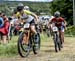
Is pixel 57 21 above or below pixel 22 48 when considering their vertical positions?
above

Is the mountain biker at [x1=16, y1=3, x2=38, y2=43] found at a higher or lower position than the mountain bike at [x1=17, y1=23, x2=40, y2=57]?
higher

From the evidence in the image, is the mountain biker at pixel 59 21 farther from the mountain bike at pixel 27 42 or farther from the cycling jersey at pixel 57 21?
the mountain bike at pixel 27 42

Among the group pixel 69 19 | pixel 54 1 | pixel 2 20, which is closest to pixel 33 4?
pixel 54 1

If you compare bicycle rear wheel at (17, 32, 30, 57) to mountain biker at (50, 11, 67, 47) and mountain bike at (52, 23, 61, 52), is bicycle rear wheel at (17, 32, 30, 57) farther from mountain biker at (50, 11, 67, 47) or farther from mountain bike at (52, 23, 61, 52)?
mountain biker at (50, 11, 67, 47)

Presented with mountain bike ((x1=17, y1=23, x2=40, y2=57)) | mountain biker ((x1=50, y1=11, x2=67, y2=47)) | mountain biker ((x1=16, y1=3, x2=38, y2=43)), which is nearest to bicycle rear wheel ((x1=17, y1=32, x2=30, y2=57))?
mountain bike ((x1=17, y1=23, x2=40, y2=57))

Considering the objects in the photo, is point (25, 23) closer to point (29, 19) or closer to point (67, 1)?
point (29, 19)

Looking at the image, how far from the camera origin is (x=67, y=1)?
149 ft

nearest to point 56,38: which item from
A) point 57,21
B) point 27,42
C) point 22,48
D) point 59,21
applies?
point 57,21

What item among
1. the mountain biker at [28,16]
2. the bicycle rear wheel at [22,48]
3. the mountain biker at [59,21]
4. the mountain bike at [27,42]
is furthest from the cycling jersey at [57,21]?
the bicycle rear wheel at [22,48]

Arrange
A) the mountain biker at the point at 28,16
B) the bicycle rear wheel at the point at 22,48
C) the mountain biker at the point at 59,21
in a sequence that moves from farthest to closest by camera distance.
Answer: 1. the mountain biker at the point at 59,21
2. the mountain biker at the point at 28,16
3. the bicycle rear wheel at the point at 22,48

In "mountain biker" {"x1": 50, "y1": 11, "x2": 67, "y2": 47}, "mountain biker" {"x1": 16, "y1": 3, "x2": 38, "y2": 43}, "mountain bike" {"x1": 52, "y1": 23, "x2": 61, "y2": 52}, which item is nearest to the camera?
"mountain biker" {"x1": 16, "y1": 3, "x2": 38, "y2": 43}

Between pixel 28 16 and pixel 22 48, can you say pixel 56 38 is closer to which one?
pixel 28 16

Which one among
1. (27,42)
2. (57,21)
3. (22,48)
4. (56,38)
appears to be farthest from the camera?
(57,21)

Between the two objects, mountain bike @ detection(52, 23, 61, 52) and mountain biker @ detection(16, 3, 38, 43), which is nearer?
mountain biker @ detection(16, 3, 38, 43)
